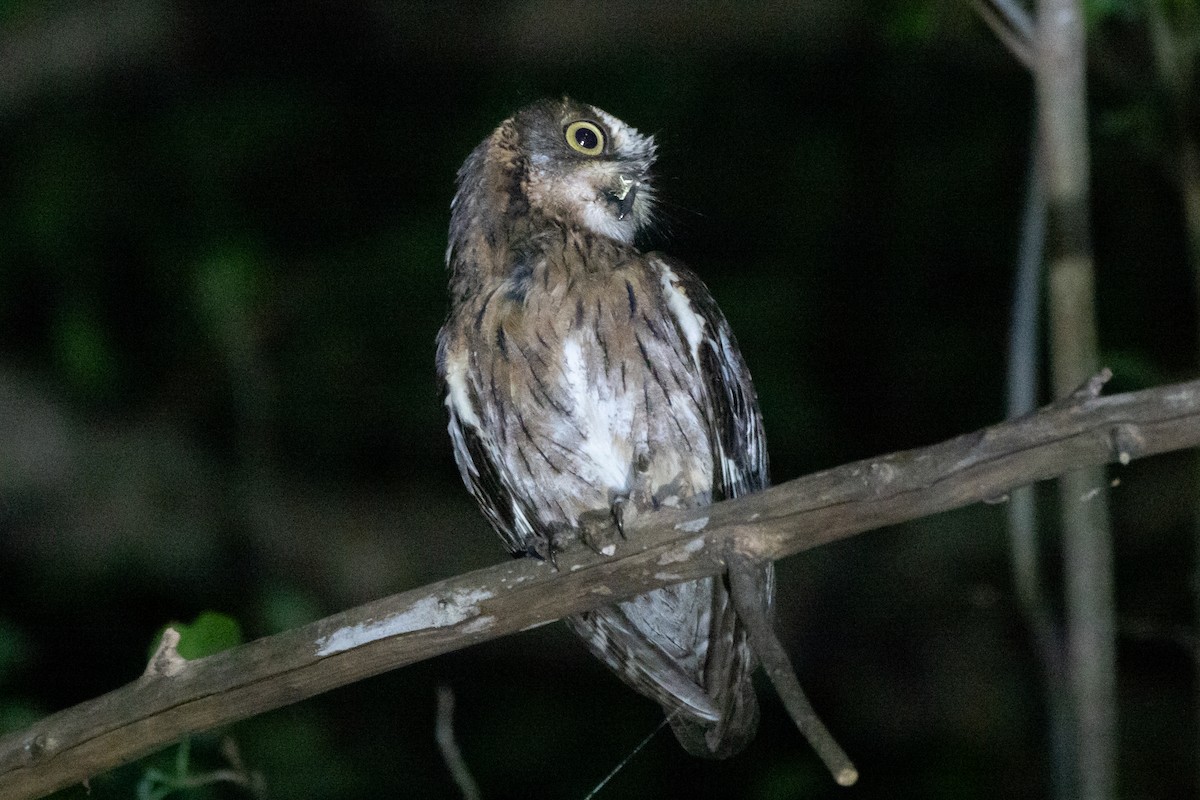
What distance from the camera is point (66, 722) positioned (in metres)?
1.90

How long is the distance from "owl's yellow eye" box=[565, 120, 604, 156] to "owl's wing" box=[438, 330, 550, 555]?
0.46 metres

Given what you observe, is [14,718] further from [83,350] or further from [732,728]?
[83,350]

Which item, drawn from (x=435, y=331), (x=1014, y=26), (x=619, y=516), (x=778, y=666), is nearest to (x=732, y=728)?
(x=619, y=516)

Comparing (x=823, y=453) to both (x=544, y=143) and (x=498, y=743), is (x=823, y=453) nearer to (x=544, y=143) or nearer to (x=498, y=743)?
(x=498, y=743)

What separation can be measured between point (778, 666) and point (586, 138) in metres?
1.34

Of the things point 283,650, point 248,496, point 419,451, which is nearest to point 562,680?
point 419,451

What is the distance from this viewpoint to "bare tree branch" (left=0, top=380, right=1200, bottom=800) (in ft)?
5.78

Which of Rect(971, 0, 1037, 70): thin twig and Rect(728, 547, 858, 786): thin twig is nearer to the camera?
Rect(728, 547, 858, 786): thin twig

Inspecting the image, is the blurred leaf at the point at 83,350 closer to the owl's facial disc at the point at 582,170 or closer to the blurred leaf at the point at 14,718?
the blurred leaf at the point at 14,718

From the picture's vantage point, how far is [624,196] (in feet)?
8.46

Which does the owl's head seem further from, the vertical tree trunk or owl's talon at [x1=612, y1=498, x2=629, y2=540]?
the vertical tree trunk

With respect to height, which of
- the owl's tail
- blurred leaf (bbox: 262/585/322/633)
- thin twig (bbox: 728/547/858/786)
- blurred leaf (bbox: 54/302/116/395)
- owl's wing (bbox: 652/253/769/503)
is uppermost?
blurred leaf (bbox: 54/302/116/395)

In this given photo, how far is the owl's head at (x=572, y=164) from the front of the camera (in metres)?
2.54

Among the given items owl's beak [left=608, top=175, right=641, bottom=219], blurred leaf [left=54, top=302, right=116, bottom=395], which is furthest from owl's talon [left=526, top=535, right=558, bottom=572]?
blurred leaf [left=54, top=302, right=116, bottom=395]
